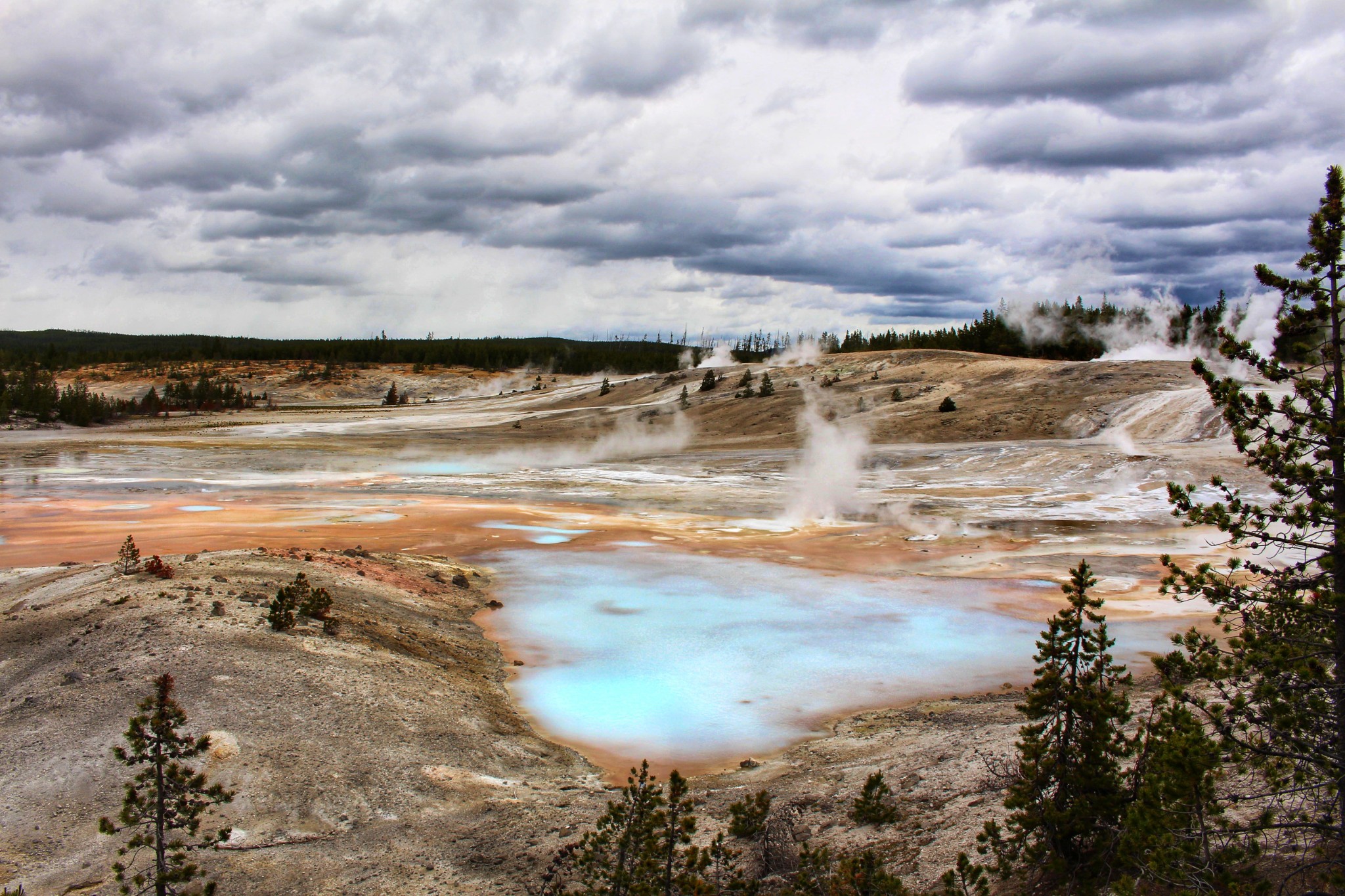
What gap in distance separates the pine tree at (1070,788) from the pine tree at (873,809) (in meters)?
1.23

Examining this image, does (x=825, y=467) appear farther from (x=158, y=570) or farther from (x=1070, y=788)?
(x=1070, y=788)

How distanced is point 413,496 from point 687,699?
21542mm

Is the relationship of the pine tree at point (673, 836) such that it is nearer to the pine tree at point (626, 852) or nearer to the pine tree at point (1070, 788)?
the pine tree at point (626, 852)

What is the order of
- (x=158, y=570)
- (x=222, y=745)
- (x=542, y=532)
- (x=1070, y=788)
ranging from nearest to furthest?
(x=1070, y=788) < (x=222, y=745) < (x=158, y=570) < (x=542, y=532)

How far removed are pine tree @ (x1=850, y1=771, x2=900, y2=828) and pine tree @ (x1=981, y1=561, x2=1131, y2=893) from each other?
1.23 metres

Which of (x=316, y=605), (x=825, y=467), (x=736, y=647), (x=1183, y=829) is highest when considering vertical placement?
(x=1183, y=829)

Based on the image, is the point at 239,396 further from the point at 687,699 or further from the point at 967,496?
the point at 687,699

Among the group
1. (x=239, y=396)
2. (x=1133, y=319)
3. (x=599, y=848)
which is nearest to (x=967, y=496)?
(x=599, y=848)

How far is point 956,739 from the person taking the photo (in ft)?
27.2

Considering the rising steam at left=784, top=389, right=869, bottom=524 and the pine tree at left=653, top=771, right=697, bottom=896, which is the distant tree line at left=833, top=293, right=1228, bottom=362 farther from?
the pine tree at left=653, top=771, right=697, bottom=896

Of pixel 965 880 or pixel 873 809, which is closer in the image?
pixel 965 880

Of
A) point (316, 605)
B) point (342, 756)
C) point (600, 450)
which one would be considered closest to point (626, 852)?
point (342, 756)

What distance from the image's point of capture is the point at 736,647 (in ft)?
43.9

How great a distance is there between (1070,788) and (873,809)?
5.83ft
